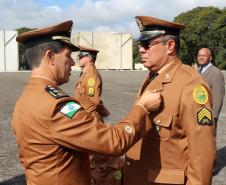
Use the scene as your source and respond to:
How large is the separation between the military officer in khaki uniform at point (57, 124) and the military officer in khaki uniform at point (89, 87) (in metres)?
5.09

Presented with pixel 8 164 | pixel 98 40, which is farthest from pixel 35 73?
pixel 98 40

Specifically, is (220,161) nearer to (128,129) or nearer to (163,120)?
(163,120)

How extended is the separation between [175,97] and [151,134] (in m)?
0.29

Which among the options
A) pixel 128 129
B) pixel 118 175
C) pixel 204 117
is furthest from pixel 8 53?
pixel 128 129

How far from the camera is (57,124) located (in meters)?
2.47

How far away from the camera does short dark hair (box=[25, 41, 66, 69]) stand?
2.65 metres

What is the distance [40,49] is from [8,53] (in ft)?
219

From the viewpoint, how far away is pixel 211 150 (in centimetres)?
280

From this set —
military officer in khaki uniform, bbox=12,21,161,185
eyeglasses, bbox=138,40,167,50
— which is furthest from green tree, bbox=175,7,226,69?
military officer in khaki uniform, bbox=12,21,161,185

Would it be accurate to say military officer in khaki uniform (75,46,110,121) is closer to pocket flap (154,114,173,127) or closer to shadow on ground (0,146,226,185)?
shadow on ground (0,146,226,185)

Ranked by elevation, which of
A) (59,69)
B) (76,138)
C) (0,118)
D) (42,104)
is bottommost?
(0,118)

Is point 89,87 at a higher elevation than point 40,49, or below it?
below

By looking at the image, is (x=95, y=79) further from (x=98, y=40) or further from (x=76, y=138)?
(x=98, y=40)

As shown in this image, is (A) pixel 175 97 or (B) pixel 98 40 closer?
(A) pixel 175 97
